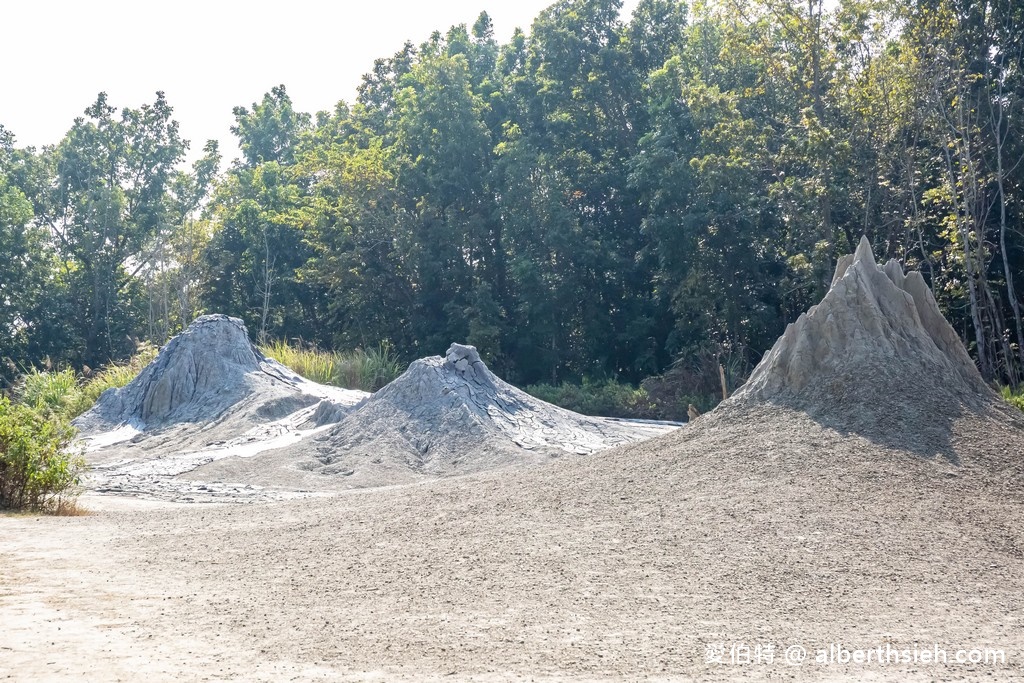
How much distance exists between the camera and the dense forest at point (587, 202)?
17.6m

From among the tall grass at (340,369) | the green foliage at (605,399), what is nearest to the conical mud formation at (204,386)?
the tall grass at (340,369)

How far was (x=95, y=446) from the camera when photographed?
51.4 ft

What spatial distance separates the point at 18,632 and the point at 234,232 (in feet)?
87.8

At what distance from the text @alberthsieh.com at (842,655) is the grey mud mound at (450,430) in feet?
23.8

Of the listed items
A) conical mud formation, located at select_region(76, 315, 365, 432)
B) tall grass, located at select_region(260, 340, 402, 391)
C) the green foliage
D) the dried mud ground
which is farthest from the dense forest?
the dried mud ground

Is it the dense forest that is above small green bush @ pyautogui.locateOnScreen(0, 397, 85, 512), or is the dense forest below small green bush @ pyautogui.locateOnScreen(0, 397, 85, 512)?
above

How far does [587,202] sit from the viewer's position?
25531 millimetres

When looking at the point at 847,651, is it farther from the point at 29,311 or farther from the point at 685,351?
the point at 29,311

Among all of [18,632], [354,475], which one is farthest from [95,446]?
[18,632]

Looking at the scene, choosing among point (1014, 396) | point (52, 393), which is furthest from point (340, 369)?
point (1014, 396)

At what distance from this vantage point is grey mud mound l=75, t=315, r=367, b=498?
44.2 ft

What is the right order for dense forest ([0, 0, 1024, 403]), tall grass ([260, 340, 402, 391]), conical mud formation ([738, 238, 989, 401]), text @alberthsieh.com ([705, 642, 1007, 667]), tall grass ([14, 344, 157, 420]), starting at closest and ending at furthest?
text @alberthsieh.com ([705, 642, 1007, 667]) < conical mud formation ([738, 238, 989, 401]) < dense forest ([0, 0, 1024, 403]) < tall grass ([14, 344, 157, 420]) < tall grass ([260, 340, 402, 391])

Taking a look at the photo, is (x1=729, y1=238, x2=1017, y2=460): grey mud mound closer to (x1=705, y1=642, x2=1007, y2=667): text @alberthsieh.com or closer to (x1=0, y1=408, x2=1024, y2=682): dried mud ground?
(x1=0, y1=408, x2=1024, y2=682): dried mud ground

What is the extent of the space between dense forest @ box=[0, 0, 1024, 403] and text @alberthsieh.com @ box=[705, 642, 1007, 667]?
37.6ft
